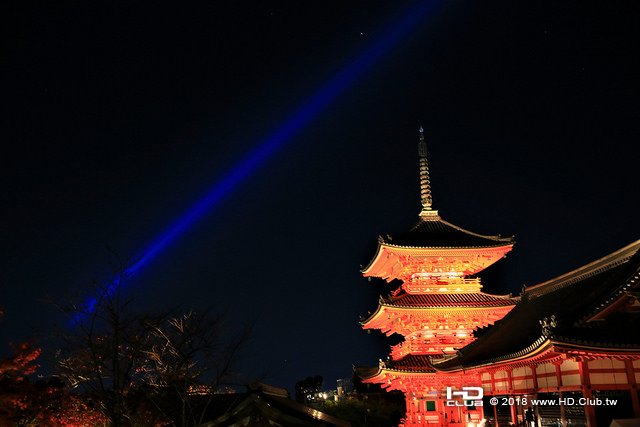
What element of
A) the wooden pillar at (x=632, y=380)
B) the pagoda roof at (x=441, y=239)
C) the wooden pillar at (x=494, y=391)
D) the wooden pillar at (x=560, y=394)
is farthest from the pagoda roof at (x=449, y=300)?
the wooden pillar at (x=632, y=380)

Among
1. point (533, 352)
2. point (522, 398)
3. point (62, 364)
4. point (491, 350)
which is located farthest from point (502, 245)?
point (62, 364)

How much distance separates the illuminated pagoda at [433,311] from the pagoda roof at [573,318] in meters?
2.13

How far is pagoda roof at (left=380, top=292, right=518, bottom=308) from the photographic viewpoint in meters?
30.5

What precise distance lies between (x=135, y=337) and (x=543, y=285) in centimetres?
1925

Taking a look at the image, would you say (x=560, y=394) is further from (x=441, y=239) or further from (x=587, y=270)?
(x=441, y=239)

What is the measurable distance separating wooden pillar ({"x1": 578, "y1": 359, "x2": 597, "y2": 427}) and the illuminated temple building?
30 millimetres

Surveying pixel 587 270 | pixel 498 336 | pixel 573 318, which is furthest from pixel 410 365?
pixel 573 318

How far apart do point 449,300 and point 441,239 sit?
4009mm

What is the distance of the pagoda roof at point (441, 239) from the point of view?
32.1 metres

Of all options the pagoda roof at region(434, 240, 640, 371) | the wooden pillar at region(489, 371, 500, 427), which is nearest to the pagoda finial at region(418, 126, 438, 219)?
the pagoda roof at region(434, 240, 640, 371)

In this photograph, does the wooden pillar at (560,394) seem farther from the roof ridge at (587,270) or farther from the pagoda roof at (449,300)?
the pagoda roof at (449,300)

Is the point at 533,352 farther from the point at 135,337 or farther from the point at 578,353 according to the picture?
the point at 135,337

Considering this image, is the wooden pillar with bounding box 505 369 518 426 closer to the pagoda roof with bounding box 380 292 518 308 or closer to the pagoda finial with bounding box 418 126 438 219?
the pagoda roof with bounding box 380 292 518 308

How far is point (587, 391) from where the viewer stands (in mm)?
16859
